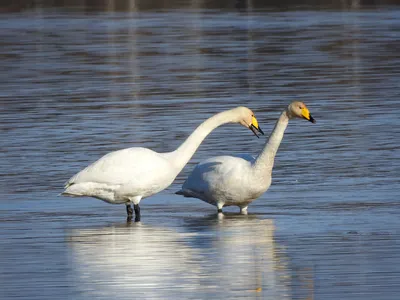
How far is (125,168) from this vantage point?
12.0 m

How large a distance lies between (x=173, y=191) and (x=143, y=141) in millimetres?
3273

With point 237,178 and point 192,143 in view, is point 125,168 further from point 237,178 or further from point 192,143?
point 237,178

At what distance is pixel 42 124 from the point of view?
18.9 meters

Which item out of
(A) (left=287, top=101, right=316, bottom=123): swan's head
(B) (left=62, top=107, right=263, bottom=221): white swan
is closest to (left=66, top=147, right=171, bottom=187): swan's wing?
(B) (left=62, top=107, right=263, bottom=221): white swan

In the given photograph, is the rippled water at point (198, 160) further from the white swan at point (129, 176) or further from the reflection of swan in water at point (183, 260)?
the white swan at point (129, 176)

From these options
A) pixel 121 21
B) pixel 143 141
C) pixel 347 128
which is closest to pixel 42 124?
pixel 143 141

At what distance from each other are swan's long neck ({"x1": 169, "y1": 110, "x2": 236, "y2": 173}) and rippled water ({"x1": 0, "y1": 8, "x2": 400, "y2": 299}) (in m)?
0.54

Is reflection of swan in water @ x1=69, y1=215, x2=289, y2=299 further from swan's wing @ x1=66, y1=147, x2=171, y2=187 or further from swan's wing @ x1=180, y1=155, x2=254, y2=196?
swan's wing @ x1=66, y1=147, x2=171, y2=187

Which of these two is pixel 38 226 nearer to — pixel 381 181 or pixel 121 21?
pixel 381 181

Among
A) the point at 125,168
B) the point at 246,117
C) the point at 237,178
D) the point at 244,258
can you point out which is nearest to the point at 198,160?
the point at 246,117

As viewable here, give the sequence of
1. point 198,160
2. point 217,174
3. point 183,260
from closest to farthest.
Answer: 1. point 183,260
2. point 217,174
3. point 198,160

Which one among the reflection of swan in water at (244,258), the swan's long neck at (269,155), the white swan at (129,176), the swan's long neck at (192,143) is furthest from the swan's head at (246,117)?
the reflection of swan in water at (244,258)

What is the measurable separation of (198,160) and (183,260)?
5454 mm

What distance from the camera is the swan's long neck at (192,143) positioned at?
479 inches
